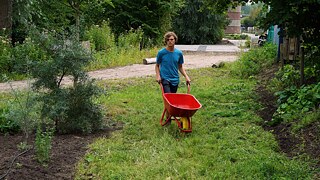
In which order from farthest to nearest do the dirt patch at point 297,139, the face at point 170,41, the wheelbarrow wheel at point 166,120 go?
the face at point 170,41 < the wheelbarrow wheel at point 166,120 < the dirt patch at point 297,139

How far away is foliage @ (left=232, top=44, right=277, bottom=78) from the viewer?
12266mm

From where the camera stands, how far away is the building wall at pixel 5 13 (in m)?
14.4

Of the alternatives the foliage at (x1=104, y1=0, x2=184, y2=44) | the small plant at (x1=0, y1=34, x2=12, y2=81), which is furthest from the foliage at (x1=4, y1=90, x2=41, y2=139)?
the foliage at (x1=104, y1=0, x2=184, y2=44)

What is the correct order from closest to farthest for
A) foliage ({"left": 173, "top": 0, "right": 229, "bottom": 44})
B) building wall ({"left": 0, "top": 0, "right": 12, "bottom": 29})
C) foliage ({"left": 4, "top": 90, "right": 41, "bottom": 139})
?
foliage ({"left": 4, "top": 90, "right": 41, "bottom": 139}), building wall ({"left": 0, "top": 0, "right": 12, "bottom": 29}), foliage ({"left": 173, "top": 0, "right": 229, "bottom": 44})

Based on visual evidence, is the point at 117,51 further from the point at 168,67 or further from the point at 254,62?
the point at 168,67

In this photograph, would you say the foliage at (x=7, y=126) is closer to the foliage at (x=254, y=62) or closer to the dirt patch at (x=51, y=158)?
the dirt patch at (x=51, y=158)

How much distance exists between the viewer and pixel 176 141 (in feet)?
18.3

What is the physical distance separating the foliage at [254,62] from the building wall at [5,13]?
25.6ft

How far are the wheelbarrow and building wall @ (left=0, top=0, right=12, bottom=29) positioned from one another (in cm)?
984

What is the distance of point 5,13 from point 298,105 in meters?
11.4

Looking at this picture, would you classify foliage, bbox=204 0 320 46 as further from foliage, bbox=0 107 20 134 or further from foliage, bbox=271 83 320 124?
foliage, bbox=0 107 20 134

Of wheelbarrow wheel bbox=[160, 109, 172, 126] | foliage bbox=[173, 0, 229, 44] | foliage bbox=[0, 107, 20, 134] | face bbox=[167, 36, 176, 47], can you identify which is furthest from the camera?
foliage bbox=[173, 0, 229, 44]

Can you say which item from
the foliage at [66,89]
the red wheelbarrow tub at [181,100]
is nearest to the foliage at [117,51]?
the red wheelbarrow tub at [181,100]

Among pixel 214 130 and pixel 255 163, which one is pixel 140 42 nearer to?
pixel 214 130
